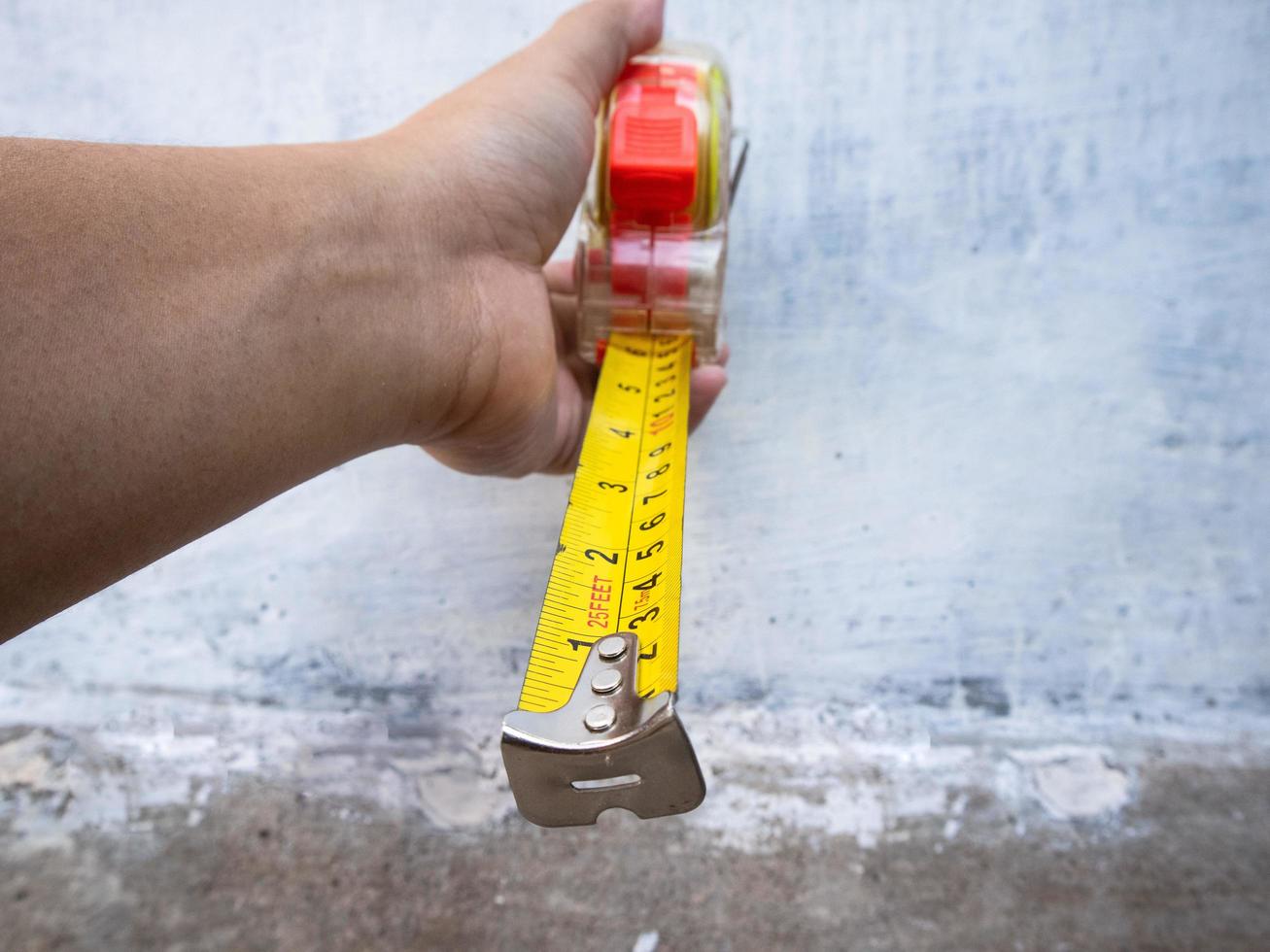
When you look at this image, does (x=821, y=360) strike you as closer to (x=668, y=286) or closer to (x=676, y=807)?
(x=668, y=286)

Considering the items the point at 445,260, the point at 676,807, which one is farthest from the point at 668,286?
the point at 676,807

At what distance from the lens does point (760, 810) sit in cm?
97

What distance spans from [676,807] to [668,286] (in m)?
0.53

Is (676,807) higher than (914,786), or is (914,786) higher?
(676,807)

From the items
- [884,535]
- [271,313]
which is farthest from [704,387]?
[271,313]

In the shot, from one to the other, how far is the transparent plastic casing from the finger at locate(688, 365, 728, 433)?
2 centimetres

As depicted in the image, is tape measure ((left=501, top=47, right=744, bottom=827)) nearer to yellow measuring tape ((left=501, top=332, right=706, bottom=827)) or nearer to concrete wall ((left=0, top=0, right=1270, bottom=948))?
yellow measuring tape ((left=501, top=332, right=706, bottom=827))

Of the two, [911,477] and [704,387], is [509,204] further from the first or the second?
[911,477]

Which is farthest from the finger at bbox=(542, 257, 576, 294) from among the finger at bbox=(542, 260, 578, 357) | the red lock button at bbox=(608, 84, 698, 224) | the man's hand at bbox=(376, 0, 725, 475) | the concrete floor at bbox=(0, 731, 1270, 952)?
the concrete floor at bbox=(0, 731, 1270, 952)

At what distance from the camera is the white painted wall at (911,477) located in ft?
3.32

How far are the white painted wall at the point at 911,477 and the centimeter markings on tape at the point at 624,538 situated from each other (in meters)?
0.25

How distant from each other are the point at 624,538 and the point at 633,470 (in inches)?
3.4

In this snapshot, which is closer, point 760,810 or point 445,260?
point 445,260

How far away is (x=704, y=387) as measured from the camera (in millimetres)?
930
